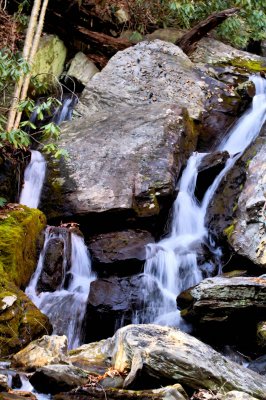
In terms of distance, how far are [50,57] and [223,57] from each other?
4.60 meters

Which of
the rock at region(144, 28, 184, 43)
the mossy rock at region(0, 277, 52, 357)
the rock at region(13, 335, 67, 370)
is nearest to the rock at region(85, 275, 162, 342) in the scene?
the mossy rock at region(0, 277, 52, 357)

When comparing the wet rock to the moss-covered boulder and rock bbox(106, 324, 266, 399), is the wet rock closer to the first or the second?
rock bbox(106, 324, 266, 399)

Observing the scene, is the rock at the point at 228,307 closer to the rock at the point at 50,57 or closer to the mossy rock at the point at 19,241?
the mossy rock at the point at 19,241

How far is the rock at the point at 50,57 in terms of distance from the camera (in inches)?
456

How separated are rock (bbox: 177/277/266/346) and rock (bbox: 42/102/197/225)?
2.24 meters

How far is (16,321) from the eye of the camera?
17.5ft

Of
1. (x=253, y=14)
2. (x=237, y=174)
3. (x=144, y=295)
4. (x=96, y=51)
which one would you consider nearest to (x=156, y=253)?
(x=144, y=295)

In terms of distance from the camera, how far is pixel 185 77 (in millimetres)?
11148

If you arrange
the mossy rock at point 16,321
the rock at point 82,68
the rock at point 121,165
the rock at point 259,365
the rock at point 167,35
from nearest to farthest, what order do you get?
the mossy rock at point 16,321 → the rock at point 259,365 → the rock at point 121,165 → the rock at point 82,68 → the rock at point 167,35

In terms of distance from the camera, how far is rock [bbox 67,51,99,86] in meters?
12.2

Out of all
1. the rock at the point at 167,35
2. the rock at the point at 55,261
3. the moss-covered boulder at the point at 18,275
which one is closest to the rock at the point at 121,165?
the rock at the point at 55,261

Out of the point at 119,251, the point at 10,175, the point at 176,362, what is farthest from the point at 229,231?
the point at 176,362

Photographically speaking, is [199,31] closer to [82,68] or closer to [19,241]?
[82,68]

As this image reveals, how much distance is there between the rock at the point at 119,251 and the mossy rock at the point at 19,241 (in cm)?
101
